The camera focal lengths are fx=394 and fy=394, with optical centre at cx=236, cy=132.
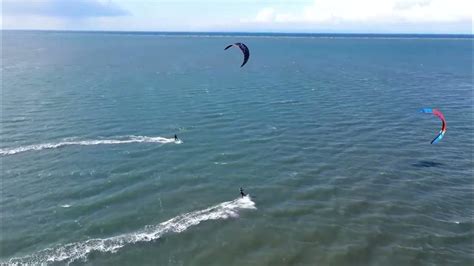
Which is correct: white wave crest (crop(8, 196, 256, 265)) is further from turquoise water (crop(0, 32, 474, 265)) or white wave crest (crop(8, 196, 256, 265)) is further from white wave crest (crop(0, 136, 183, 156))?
white wave crest (crop(0, 136, 183, 156))

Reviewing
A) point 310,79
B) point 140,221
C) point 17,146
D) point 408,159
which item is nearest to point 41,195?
point 140,221

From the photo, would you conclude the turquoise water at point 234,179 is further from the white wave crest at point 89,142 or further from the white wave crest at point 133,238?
the white wave crest at point 89,142

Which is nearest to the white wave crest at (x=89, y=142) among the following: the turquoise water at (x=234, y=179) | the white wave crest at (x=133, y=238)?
the turquoise water at (x=234, y=179)

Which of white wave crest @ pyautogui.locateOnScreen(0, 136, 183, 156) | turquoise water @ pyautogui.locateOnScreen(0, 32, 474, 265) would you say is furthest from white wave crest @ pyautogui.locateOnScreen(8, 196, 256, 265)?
white wave crest @ pyautogui.locateOnScreen(0, 136, 183, 156)

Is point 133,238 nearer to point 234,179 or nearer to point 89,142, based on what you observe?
point 234,179

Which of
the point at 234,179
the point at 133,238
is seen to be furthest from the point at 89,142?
the point at 133,238
